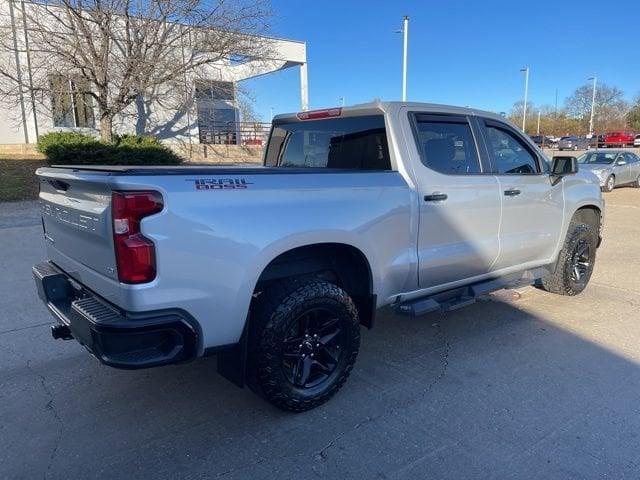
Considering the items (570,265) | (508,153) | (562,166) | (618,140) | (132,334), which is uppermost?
(618,140)

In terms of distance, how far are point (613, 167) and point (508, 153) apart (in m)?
15.8

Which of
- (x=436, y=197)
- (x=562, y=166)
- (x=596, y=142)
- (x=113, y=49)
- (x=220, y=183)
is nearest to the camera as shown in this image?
(x=220, y=183)

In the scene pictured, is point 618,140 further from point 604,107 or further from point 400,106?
point 400,106

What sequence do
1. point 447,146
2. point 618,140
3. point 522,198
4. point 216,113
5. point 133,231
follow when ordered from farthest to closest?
1. point 618,140
2. point 216,113
3. point 522,198
4. point 447,146
5. point 133,231

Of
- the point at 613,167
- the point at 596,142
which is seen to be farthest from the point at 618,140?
the point at 613,167

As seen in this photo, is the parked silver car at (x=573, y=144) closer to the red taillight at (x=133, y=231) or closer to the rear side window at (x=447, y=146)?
the rear side window at (x=447, y=146)

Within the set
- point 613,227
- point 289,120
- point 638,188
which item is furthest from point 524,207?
point 638,188

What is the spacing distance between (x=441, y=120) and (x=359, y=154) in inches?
29.4

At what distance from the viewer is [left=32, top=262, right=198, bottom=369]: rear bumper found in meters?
2.38

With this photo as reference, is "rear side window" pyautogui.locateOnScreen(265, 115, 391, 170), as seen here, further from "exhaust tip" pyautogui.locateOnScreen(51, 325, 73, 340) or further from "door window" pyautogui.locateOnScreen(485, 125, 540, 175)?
"exhaust tip" pyautogui.locateOnScreen(51, 325, 73, 340)

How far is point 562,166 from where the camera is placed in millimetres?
4734

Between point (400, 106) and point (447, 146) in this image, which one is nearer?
point (400, 106)

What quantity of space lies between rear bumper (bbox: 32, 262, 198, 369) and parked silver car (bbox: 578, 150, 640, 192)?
17.9m

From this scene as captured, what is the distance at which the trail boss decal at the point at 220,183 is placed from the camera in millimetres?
2494
